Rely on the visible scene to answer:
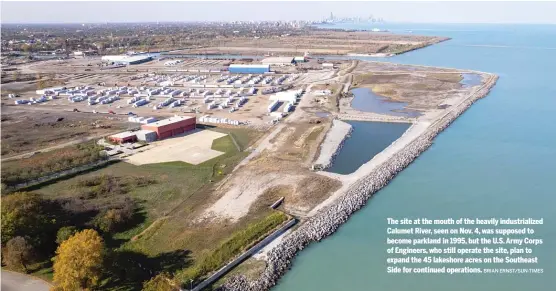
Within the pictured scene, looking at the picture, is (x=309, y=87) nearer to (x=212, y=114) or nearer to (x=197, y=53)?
(x=212, y=114)

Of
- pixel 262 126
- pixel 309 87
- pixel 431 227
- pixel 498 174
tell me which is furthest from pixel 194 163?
pixel 309 87

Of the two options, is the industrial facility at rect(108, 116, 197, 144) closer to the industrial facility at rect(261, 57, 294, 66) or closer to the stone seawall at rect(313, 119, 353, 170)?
the stone seawall at rect(313, 119, 353, 170)

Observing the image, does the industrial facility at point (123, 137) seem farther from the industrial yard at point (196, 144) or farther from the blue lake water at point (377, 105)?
the blue lake water at point (377, 105)

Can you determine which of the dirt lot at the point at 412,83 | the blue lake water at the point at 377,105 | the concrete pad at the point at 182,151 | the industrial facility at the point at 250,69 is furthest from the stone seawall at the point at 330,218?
the industrial facility at the point at 250,69

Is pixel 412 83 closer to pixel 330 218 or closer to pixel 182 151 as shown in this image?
pixel 182 151

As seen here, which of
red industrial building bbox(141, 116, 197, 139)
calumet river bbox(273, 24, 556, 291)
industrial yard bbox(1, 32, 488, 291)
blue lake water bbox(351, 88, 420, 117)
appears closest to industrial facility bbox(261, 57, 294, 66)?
industrial yard bbox(1, 32, 488, 291)

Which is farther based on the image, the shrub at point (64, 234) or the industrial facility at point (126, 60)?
the industrial facility at point (126, 60)
